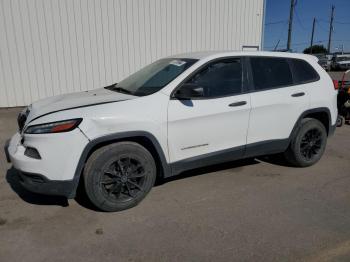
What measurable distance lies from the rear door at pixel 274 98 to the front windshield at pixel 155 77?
94 cm

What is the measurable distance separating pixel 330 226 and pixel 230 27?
9245 mm

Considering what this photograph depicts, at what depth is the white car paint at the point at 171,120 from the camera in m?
3.06

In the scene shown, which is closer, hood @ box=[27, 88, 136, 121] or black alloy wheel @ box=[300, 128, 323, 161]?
hood @ box=[27, 88, 136, 121]

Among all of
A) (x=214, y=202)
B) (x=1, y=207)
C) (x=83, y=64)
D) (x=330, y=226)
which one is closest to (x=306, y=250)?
(x=330, y=226)

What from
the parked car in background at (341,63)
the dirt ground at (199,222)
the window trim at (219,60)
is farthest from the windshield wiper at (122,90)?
the parked car in background at (341,63)

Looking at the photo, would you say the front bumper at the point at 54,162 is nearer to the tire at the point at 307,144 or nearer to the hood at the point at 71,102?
the hood at the point at 71,102

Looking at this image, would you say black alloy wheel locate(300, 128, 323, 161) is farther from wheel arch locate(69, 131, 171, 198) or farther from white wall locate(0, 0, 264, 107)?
white wall locate(0, 0, 264, 107)

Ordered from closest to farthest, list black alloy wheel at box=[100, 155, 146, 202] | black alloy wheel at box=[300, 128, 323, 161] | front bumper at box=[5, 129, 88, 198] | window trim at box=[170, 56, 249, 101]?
front bumper at box=[5, 129, 88, 198]
black alloy wheel at box=[100, 155, 146, 202]
window trim at box=[170, 56, 249, 101]
black alloy wheel at box=[300, 128, 323, 161]

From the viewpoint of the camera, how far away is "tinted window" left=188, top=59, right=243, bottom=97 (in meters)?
3.76

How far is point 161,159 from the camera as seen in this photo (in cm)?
353

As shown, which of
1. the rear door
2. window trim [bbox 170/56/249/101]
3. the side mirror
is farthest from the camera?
the rear door

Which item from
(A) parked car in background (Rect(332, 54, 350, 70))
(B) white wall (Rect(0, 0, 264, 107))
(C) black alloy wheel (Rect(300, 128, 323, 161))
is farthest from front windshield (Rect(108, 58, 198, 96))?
(A) parked car in background (Rect(332, 54, 350, 70))

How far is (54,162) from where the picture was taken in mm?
3029

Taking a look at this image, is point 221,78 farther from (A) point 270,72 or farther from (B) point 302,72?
(B) point 302,72
